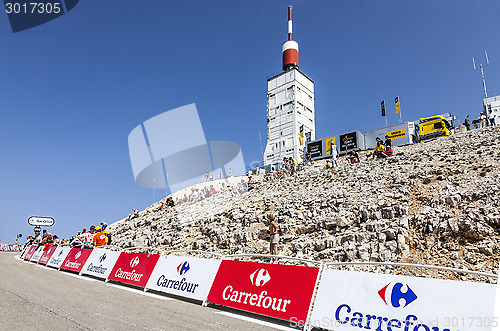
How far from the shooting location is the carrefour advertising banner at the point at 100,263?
39.0 feet

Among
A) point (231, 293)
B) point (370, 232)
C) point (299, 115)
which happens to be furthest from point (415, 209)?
point (299, 115)

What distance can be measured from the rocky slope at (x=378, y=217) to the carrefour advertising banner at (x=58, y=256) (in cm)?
612

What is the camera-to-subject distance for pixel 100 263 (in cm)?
1252

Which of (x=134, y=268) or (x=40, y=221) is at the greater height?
(x=40, y=221)

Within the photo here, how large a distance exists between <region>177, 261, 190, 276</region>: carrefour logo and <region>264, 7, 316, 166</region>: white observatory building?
50.3m

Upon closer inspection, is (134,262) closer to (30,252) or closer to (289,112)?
(30,252)

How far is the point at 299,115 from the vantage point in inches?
2517

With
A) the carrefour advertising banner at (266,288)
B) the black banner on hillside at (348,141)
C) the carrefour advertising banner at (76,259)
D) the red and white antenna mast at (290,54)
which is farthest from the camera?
the red and white antenna mast at (290,54)

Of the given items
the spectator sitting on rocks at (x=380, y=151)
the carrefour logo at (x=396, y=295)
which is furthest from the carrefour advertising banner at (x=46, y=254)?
the spectator sitting on rocks at (x=380, y=151)

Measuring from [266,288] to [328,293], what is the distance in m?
1.59

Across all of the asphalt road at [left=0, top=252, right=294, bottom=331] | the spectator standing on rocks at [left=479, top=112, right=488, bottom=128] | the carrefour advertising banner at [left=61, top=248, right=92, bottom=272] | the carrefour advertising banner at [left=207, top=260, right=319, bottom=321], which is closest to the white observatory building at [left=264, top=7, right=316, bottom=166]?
the spectator standing on rocks at [left=479, top=112, right=488, bottom=128]

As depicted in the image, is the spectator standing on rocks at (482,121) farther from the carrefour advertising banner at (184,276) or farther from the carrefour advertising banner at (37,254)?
the carrefour advertising banner at (37,254)

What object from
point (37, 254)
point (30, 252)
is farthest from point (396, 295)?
point (30, 252)

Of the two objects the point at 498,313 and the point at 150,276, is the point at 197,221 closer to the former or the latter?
the point at 150,276
